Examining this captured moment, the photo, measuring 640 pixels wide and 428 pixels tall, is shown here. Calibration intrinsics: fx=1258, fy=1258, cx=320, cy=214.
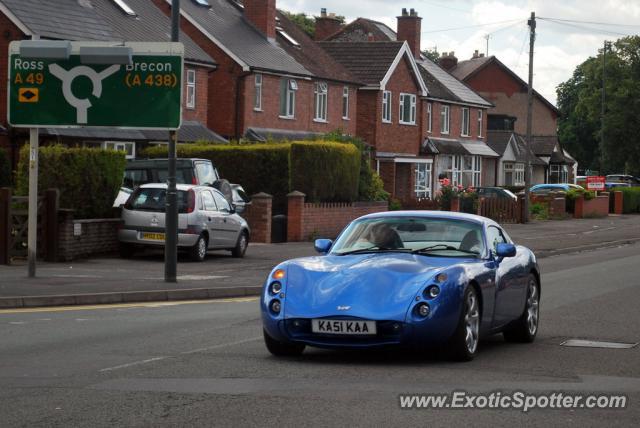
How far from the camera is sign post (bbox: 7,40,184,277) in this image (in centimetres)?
2033

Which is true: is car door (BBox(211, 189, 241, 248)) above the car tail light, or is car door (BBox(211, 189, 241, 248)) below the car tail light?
below

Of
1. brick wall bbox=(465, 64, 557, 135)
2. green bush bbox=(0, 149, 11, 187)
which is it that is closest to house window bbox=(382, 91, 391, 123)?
green bush bbox=(0, 149, 11, 187)

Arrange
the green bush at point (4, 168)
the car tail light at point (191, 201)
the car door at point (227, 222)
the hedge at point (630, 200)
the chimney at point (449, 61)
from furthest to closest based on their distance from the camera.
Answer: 1. the chimney at point (449, 61)
2. the hedge at point (630, 200)
3. the green bush at point (4, 168)
4. the car door at point (227, 222)
5. the car tail light at point (191, 201)

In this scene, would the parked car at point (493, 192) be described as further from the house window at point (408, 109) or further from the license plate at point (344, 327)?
the license plate at point (344, 327)

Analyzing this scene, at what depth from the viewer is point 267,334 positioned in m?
11.1

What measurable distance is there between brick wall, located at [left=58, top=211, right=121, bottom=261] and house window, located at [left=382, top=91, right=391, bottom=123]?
37.1m

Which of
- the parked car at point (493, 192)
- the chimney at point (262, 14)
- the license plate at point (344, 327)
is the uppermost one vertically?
the chimney at point (262, 14)


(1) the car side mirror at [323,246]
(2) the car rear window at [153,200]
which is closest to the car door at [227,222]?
(2) the car rear window at [153,200]

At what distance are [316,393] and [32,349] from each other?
3.91m

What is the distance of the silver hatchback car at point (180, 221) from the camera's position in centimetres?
2611

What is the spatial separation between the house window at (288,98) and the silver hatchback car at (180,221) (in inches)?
1058

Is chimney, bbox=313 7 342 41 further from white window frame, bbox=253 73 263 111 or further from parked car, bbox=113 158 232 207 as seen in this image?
parked car, bbox=113 158 232 207

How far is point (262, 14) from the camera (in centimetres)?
5588

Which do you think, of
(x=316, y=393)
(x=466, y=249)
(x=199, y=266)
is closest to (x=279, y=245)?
(x=199, y=266)
